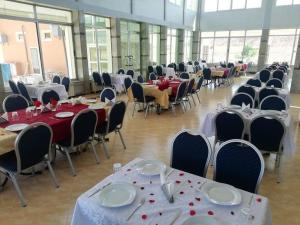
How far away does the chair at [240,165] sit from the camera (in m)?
2.10

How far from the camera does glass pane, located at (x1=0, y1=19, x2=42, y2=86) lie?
7.31 meters

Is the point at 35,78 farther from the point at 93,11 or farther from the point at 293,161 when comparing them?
the point at 293,161

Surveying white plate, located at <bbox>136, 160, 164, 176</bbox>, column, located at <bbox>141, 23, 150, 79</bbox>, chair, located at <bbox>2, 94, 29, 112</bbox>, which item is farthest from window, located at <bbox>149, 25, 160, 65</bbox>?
white plate, located at <bbox>136, 160, 164, 176</bbox>

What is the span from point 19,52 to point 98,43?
135 inches

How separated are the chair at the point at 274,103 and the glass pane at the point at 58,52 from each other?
7342 mm

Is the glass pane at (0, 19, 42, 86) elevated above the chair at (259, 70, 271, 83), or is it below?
above

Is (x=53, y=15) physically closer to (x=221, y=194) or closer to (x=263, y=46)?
(x=221, y=194)

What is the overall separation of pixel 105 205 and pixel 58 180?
203 cm

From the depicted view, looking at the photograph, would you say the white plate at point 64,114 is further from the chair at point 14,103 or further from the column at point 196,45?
the column at point 196,45

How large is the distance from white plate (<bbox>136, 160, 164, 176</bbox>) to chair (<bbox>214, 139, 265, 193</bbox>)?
58 cm

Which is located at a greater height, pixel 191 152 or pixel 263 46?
pixel 263 46

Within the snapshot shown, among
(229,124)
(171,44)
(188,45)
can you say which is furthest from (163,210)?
(188,45)

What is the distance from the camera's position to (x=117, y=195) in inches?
70.1
